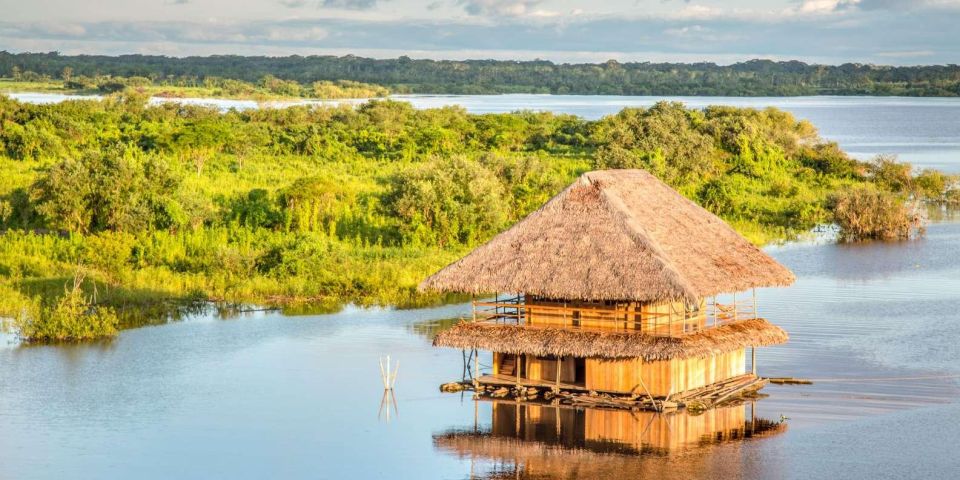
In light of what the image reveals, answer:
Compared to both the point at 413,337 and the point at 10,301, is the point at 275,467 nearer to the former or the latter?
the point at 413,337

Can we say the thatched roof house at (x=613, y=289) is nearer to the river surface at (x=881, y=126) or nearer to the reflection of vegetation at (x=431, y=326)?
the reflection of vegetation at (x=431, y=326)

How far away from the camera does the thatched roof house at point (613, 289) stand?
22359mm

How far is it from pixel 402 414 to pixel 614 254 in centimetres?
446

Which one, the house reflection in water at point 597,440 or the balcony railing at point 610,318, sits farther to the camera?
the balcony railing at point 610,318

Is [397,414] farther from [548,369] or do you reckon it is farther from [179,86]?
[179,86]

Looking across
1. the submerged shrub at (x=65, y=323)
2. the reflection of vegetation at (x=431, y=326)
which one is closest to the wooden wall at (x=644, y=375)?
the reflection of vegetation at (x=431, y=326)

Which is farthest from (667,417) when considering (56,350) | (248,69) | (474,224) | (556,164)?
(248,69)

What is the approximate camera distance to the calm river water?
20.1 m

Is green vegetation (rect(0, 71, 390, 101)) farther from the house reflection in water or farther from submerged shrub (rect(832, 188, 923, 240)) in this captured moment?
the house reflection in water

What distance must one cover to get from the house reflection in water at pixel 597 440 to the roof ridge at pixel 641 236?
7.01ft

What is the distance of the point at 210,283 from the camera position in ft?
116

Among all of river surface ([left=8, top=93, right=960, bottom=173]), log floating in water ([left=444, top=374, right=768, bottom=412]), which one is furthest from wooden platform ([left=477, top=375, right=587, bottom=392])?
river surface ([left=8, top=93, right=960, bottom=173])

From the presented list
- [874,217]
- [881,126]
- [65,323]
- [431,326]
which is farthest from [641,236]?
[881,126]

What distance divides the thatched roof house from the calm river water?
36.7 inches
